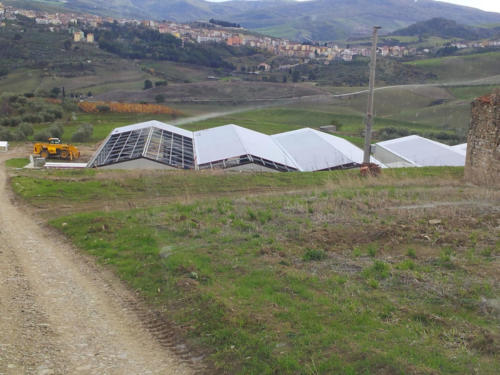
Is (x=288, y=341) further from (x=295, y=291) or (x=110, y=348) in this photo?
(x=110, y=348)

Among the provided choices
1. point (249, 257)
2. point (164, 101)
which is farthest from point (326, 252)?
point (164, 101)

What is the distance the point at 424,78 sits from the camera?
76375 mm

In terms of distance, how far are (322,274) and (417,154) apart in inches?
1242

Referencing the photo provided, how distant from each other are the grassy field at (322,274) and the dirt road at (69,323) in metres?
0.51

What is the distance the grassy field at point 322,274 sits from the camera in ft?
19.5

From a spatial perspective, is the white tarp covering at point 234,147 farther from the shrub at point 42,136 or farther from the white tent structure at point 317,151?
the shrub at point 42,136

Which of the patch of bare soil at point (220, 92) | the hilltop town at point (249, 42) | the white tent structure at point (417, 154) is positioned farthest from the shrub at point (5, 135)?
the hilltop town at point (249, 42)

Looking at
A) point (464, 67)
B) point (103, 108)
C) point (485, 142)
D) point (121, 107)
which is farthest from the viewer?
point (464, 67)

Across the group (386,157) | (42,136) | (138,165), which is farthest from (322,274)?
(42,136)

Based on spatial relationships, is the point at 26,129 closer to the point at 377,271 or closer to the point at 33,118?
the point at 33,118

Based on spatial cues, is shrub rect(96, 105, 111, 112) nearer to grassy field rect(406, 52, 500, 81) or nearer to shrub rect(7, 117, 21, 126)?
Result: shrub rect(7, 117, 21, 126)

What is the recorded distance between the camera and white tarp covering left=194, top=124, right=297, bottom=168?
30237 millimetres

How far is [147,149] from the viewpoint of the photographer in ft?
98.0

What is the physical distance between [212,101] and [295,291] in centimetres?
2963
